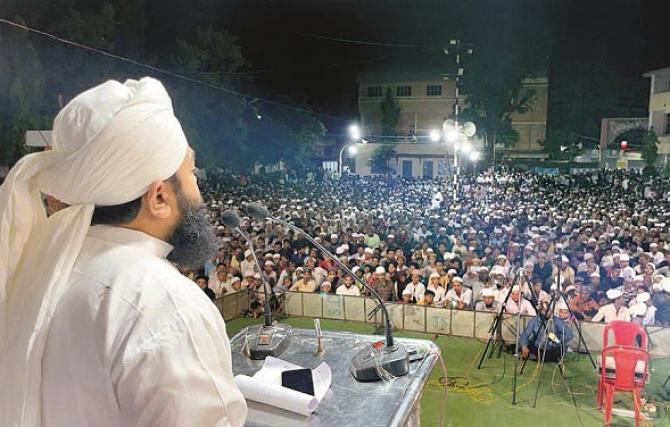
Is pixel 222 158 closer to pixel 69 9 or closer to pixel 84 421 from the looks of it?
pixel 69 9

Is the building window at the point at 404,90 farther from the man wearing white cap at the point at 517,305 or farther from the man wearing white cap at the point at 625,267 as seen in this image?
the man wearing white cap at the point at 517,305

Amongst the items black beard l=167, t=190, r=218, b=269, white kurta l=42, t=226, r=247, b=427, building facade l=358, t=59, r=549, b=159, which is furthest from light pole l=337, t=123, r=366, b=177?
white kurta l=42, t=226, r=247, b=427

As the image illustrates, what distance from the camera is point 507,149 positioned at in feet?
47.5

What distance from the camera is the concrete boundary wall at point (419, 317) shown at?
6.16 m

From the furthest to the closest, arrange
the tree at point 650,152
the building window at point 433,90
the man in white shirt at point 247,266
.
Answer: the building window at point 433,90 < the tree at point 650,152 < the man in white shirt at point 247,266

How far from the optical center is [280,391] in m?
1.52

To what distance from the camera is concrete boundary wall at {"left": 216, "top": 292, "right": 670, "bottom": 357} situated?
6160mm

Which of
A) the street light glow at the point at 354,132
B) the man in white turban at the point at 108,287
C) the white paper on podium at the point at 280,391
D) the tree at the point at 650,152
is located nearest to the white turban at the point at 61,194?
the man in white turban at the point at 108,287

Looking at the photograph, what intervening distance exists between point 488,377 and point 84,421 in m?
5.36

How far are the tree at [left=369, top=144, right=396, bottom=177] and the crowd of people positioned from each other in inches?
101

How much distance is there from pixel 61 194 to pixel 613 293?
7.01 metres

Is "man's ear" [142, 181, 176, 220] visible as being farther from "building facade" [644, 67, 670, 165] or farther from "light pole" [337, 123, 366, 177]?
"light pole" [337, 123, 366, 177]

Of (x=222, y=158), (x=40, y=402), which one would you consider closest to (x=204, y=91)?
(x=222, y=158)

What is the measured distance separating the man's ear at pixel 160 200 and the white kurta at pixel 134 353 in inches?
4.8
